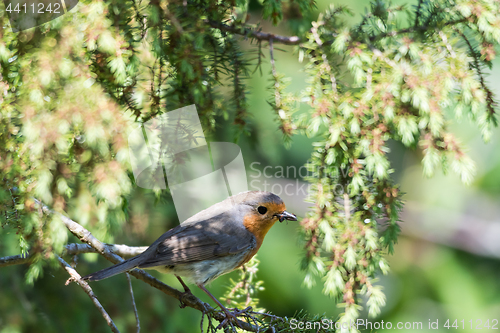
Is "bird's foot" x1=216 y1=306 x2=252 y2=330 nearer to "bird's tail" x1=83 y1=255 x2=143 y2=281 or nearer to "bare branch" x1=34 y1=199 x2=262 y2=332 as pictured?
"bare branch" x1=34 y1=199 x2=262 y2=332

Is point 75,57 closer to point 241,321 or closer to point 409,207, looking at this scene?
point 241,321

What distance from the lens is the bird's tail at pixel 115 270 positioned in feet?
6.48

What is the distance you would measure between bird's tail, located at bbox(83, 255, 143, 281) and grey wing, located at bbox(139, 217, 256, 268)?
131 mm

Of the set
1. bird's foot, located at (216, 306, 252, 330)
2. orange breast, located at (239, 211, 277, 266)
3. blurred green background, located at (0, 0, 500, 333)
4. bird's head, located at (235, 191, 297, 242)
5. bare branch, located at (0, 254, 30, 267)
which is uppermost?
bare branch, located at (0, 254, 30, 267)

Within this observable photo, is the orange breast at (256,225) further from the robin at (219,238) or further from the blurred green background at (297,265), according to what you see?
the blurred green background at (297,265)

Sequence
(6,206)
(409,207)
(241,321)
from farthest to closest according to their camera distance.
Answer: (409,207) < (241,321) < (6,206)

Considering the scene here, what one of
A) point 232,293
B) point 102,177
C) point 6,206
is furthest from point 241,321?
point 6,206

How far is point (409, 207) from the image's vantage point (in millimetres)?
4840

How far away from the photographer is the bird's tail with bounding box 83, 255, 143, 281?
6.48ft

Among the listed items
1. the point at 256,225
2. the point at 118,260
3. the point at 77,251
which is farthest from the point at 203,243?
the point at 77,251

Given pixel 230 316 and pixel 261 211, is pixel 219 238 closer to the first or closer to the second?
pixel 261 211

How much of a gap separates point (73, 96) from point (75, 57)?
7.3 inches

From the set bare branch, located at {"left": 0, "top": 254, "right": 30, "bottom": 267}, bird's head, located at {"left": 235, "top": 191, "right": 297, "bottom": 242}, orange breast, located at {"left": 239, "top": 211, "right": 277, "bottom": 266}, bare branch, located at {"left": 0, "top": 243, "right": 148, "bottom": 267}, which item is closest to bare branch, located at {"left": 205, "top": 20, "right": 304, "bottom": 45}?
bird's head, located at {"left": 235, "top": 191, "right": 297, "bottom": 242}

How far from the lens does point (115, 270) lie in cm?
202
